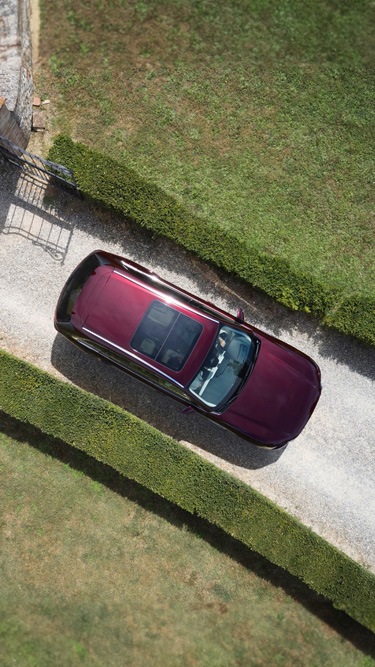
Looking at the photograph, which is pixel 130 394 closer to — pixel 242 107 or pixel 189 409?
pixel 189 409

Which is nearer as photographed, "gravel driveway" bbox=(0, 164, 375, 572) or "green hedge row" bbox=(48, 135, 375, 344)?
"green hedge row" bbox=(48, 135, 375, 344)

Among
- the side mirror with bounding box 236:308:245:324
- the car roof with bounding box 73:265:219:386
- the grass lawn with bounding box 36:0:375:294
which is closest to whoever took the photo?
the car roof with bounding box 73:265:219:386

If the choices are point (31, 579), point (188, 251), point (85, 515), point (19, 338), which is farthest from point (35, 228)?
point (31, 579)

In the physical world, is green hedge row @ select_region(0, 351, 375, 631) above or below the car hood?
below

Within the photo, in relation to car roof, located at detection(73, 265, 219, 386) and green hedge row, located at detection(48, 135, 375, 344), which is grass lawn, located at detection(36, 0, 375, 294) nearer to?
green hedge row, located at detection(48, 135, 375, 344)

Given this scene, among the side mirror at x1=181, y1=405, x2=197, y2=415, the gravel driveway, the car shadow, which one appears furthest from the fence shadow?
the side mirror at x1=181, y1=405, x2=197, y2=415

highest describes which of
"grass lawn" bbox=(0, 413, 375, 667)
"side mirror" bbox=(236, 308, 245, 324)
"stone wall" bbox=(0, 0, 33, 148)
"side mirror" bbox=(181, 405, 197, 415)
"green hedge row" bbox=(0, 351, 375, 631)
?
"stone wall" bbox=(0, 0, 33, 148)

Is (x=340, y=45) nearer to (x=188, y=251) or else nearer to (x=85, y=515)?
(x=188, y=251)

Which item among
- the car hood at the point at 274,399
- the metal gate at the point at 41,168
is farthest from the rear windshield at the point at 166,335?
the metal gate at the point at 41,168
